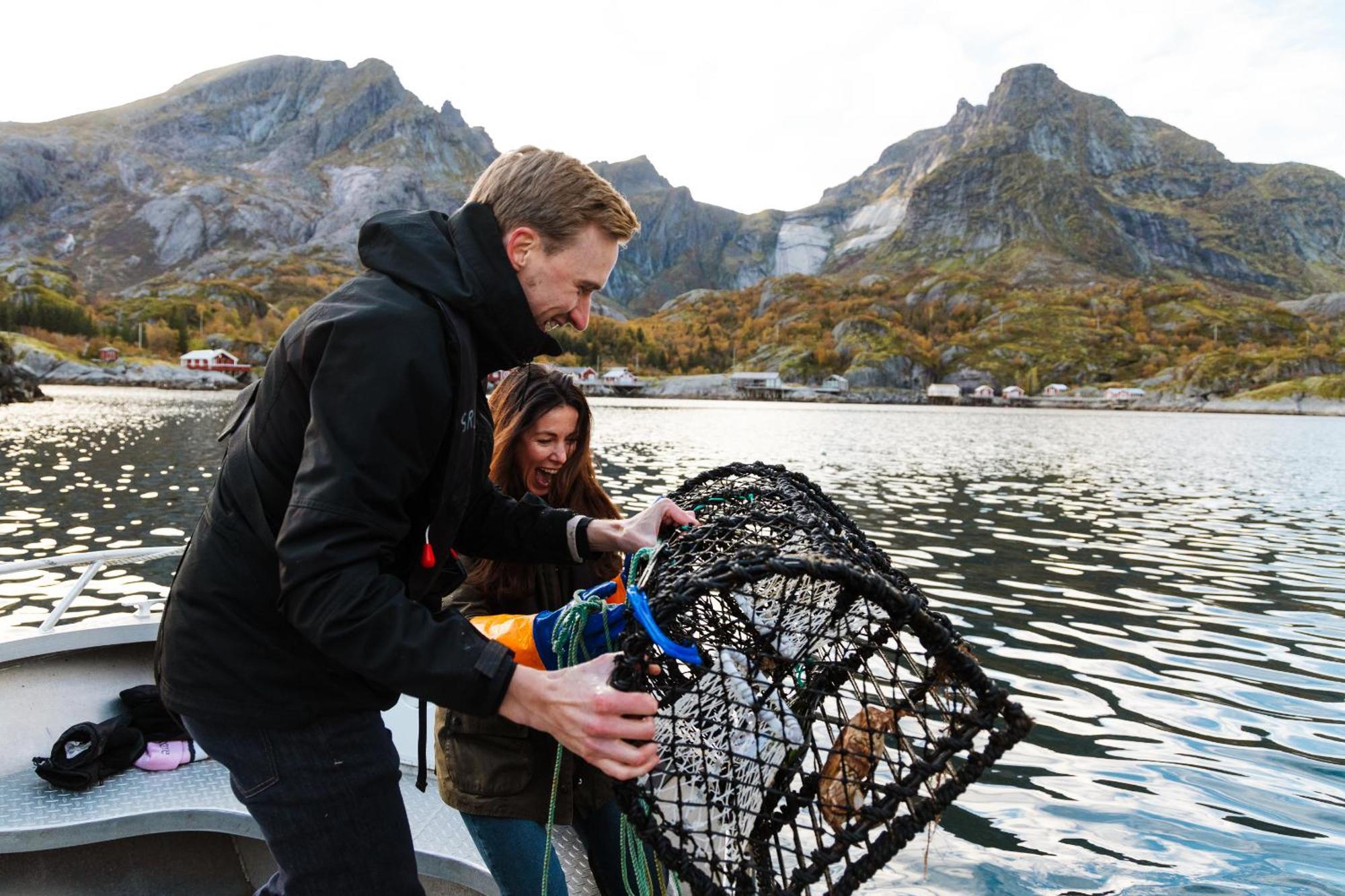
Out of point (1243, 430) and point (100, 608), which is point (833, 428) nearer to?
point (1243, 430)

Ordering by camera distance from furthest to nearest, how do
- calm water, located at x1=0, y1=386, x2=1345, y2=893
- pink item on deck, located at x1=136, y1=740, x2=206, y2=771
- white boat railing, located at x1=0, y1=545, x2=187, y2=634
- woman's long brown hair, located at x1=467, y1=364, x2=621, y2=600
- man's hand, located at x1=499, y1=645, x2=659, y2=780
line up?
1. calm water, located at x1=0, y1=386, x2=1345, y2=893
2. white boat railing, located at x1=0, y1=545, x2=187, y2=634
3. pink item on deck, located at x1=136, y1=740, x2=206, y2=771
4. woman's long brown hair, located at x1=467, y1=364, x2=621, y2=600
5. man's hand, located at x1=499, y1=645, x2=659, y2=780

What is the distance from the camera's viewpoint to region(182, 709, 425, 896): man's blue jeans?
1.96 metres

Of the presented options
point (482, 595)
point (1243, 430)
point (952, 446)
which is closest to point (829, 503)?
point (482, 595)

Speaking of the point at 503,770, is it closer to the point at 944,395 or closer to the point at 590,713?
the point at 590,713

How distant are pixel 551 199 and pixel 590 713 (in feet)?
4.09

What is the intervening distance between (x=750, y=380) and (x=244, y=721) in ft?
514

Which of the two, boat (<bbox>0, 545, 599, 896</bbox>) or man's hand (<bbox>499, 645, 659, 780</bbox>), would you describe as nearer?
man's hand (<bbox>499, 645, 659, 780</bbox>)

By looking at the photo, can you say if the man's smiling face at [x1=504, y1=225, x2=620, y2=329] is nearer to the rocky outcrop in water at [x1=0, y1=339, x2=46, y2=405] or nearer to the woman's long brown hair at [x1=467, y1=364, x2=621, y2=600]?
the woman's long brown hair at [x1=467, y1=364, x2=621, y2=600]

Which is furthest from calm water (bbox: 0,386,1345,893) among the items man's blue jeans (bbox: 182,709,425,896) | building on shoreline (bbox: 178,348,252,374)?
building on shoreline (bbox: 178,348,252,374)

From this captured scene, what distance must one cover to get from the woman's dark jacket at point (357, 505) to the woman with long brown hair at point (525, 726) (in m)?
0.53

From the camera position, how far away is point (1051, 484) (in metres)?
25.8

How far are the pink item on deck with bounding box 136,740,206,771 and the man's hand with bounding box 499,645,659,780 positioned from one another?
3557 mm

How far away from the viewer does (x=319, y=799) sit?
1.98 metres

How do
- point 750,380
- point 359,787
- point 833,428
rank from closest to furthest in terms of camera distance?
point 359,787
point 833,428
point 750,380
